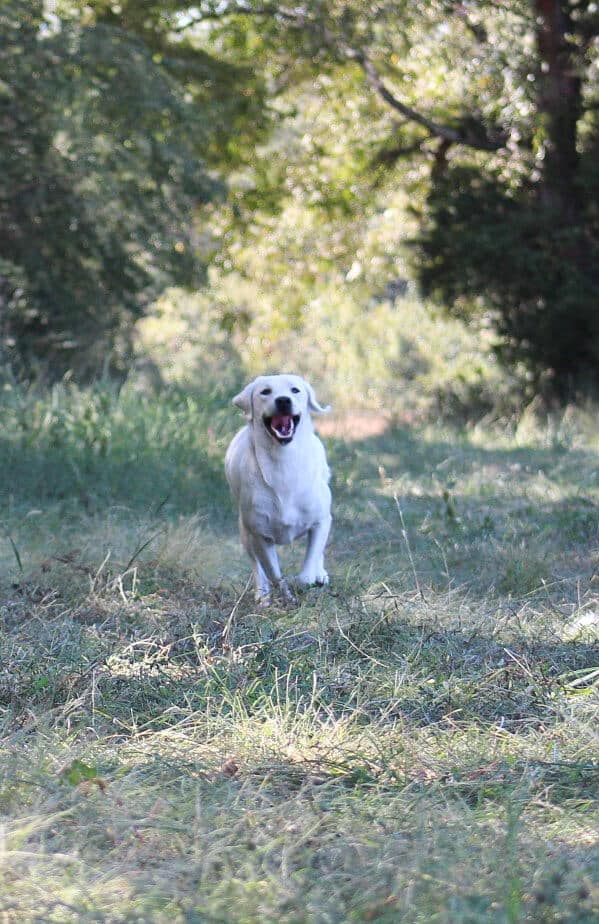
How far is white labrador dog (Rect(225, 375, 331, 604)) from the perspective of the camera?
5.55m

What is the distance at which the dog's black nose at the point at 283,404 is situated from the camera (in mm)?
5488

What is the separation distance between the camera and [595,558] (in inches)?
244

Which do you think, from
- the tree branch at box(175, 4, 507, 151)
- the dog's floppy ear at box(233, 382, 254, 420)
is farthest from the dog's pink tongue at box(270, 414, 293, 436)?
the tree branch at box(175, 4, 507, 151)

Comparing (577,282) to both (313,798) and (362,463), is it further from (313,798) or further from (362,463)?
(313,798)

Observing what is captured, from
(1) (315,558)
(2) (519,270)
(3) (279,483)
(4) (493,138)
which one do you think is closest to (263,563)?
(1) (315,558)

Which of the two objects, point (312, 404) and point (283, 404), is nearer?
point (283, 404)

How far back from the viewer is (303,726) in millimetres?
3627

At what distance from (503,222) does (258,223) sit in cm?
476

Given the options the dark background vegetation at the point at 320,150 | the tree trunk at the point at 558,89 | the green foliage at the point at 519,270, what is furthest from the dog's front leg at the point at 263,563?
the tree trunk at the point at 558,89

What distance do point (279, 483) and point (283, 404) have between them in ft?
1.29

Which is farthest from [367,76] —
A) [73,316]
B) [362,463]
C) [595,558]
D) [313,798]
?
[313,798]

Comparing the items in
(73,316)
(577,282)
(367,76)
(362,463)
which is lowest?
(362,463)

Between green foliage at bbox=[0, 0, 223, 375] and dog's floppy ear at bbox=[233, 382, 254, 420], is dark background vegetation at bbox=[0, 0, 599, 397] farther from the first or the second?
dog's floppy ear at bbox=[233, 382, 254, 420]

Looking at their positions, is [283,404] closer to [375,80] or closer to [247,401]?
[247,401]
